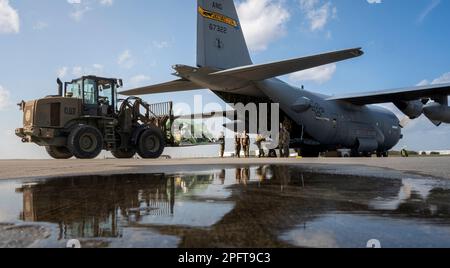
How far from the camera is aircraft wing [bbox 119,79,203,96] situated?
1467 centimetres

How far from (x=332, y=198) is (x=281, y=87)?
40.9ft

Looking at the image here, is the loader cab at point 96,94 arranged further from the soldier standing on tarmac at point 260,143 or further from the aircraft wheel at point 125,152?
the soldier standing on tarmac at point 260,143

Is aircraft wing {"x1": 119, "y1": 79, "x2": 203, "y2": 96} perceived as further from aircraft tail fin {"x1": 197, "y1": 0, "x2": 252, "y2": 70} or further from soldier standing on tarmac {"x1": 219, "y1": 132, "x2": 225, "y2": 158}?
soldier standing on tarmac {"x1": 219, "y1": 132, "x2": 225, "y2": 158}

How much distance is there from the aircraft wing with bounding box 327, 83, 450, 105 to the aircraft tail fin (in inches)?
245

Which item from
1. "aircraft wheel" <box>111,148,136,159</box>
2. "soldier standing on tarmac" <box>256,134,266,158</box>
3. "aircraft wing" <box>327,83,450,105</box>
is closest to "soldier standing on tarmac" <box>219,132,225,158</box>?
"soldier standing on tarmac" <box>256,134,266,158</box>

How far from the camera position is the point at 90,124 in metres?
13.6

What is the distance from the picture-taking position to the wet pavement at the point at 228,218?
1.51 metres

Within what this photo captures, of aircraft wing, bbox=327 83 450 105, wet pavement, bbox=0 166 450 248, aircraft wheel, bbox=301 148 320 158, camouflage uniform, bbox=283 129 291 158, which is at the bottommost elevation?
aircraft wheel, bbox=301 148 320 158

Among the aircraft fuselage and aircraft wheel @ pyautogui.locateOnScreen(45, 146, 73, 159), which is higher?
the aircraft fuselage

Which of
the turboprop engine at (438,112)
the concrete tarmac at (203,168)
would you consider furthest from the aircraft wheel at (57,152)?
the turboprop engine at (438,112)

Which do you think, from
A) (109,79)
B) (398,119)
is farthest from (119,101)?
(398,119)

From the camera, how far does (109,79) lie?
13.9 metres

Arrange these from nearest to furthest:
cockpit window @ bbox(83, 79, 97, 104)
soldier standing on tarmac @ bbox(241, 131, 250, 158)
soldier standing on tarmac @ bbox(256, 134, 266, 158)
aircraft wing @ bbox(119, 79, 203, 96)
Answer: cockpit window @ bbox(83, 79, 97, 104), aircraft wing @ bbox(119, 79, 203, 96), soldier standing on tarmac @ bbox(256, 134, 266, 158), soldier standing on tarmac @ bbox(241, 131, 250, 158)

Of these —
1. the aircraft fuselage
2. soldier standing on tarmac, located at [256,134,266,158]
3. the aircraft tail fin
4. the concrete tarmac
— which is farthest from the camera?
soldier standing on tarmac, located at [256,134,266,158]
